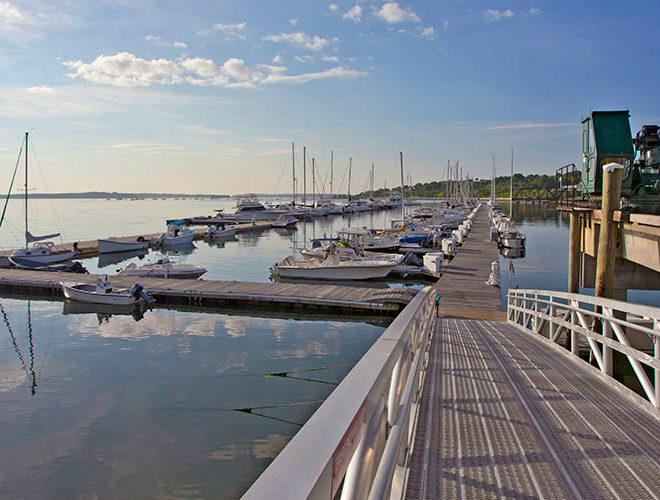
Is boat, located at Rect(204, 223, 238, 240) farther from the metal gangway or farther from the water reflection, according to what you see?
the metal gangway

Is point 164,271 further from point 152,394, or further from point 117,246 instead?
point 117,246

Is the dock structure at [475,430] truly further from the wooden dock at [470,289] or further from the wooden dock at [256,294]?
the wooden dock at [256,294]

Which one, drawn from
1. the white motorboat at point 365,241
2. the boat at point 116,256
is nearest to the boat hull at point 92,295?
the white motorboat at point 365,241

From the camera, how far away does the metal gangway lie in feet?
5.19

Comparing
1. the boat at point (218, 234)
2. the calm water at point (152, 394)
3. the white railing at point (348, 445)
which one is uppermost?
the white railing at point (348, 445)

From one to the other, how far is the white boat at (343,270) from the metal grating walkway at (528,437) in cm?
1976

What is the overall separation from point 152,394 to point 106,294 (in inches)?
410

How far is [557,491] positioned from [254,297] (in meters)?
18.2

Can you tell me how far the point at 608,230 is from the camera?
982cm

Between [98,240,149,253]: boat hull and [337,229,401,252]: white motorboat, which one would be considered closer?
[337,229,401,252]: white motorboat

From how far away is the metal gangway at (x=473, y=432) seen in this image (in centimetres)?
158

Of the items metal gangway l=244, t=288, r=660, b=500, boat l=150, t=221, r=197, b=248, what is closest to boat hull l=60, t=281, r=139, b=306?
metal gangway l=244, t=288, r=660, b=500

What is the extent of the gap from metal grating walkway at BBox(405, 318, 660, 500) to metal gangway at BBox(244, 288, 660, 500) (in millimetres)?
12

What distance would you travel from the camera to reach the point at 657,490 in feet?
10.7
